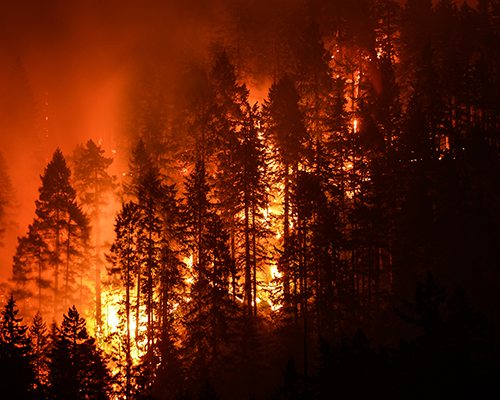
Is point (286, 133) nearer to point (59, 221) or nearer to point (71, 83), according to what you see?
point (59, 221)

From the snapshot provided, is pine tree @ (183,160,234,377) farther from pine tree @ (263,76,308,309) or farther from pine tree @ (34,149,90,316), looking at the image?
pine tree @ (34,149,90,316)

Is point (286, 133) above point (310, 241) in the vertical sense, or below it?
above

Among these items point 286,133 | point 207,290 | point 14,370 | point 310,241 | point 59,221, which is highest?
point 286,133

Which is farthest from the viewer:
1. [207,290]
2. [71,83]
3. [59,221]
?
[71,83]

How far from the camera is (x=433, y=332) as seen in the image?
1327cm

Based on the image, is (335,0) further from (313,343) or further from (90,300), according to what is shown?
(90,300)

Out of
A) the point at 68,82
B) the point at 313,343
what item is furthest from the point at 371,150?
the point at 68,82

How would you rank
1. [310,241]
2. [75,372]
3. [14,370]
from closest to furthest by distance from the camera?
[75,372], [14,370], [310,241]

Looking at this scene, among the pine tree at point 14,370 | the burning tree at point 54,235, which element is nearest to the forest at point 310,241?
the pine tree at point 14,370

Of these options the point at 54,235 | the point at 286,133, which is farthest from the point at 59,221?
the point at 286,133

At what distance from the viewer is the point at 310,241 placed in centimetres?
2692

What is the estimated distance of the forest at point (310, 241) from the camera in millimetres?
17250

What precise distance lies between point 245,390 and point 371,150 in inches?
767

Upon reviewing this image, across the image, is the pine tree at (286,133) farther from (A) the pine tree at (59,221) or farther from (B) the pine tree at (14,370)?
(A) the pine tree at (59,221)
